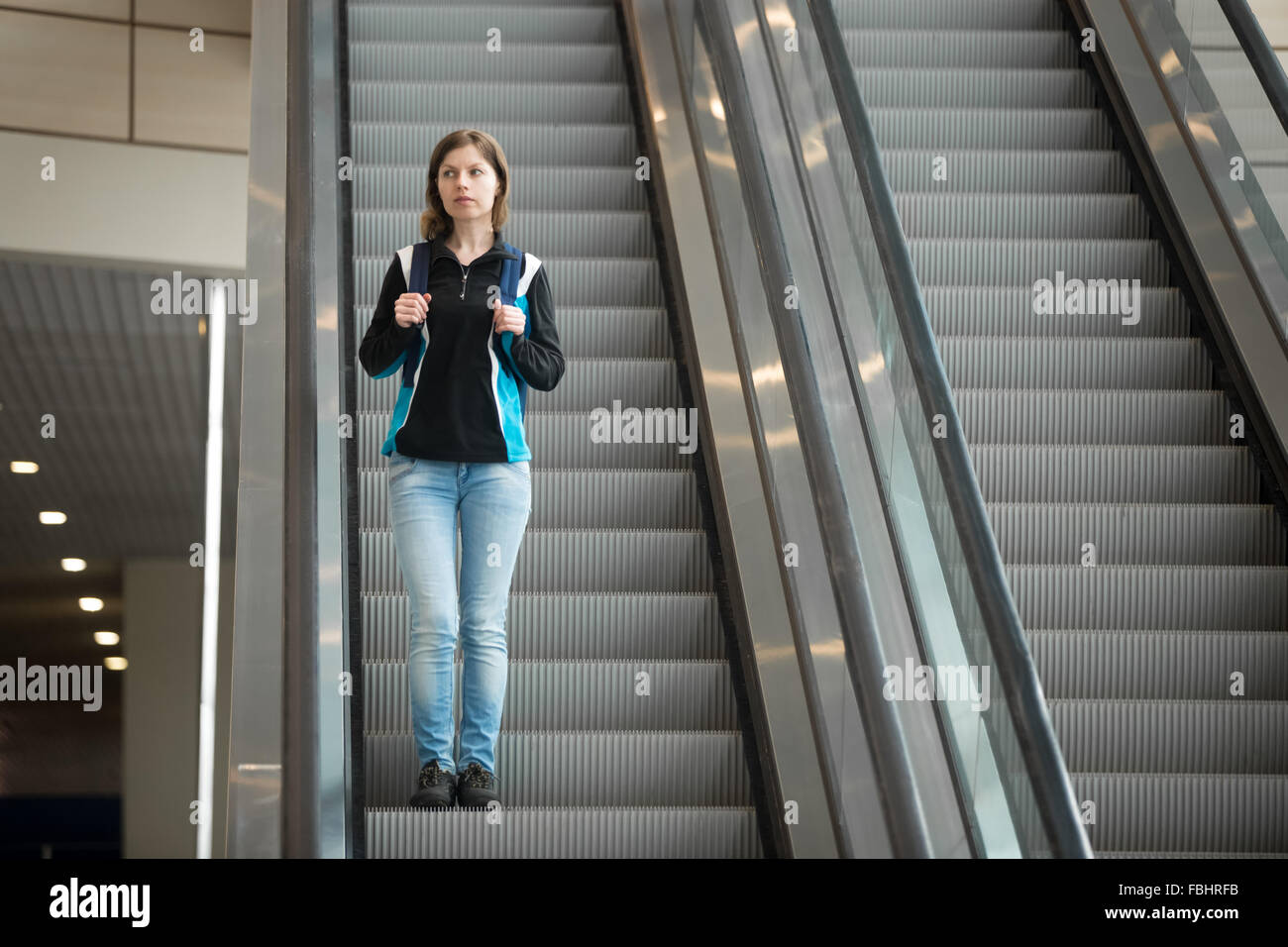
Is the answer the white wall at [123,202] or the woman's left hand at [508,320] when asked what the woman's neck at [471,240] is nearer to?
the woman's left hand at [508,320]

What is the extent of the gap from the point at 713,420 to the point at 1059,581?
1215mm

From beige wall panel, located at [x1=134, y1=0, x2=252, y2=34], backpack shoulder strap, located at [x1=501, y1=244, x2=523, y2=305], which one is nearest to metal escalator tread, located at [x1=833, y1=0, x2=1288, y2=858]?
backpack shoulder strap, located at [x1=501, y1=244, x2=523, y2=305]

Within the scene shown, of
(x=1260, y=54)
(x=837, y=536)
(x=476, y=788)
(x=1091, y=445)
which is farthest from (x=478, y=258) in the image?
(x=1260, y=54)

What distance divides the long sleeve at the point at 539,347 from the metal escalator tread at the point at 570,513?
95 cm

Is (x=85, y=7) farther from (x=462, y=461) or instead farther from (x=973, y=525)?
(x=973, y=525)

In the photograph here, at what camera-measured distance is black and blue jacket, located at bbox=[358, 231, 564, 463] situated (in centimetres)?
386

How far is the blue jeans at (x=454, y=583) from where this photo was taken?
380 cm

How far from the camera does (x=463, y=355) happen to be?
3912 millimetres

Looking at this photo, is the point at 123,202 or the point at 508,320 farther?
the point at 123,202

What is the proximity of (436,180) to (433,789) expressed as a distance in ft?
5.34

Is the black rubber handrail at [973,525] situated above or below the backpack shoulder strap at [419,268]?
below

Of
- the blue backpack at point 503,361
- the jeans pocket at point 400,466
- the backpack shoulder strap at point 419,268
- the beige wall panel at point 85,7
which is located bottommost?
the jeans pocket at point 400,466

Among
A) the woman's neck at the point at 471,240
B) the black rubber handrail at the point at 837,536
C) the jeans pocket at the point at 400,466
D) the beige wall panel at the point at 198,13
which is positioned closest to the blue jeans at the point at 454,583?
the jeans pocket at the point at 400,466
